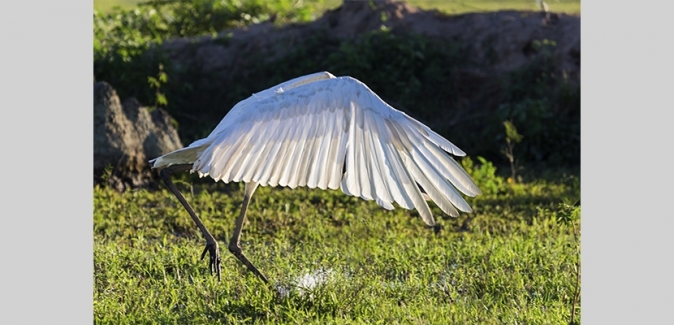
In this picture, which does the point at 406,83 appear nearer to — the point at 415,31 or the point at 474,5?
the point at 415,31

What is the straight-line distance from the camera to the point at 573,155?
27.5 feet

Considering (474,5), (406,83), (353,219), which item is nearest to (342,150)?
(353,219)

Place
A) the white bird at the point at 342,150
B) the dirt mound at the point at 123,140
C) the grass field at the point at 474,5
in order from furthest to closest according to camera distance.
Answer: the grass field at the point at 474,5
the dirt mound at the point at 123,140
the white bird at the point at 342,150

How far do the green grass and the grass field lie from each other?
2.71m

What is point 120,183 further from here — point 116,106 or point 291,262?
point 291,262

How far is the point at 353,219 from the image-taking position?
6.31m

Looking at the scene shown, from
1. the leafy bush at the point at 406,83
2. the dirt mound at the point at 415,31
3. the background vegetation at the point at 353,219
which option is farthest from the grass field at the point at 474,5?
the leafy bush at the point at 406,83

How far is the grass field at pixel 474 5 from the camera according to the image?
9.46 metres

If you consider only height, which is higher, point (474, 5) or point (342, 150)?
point (342, 150)

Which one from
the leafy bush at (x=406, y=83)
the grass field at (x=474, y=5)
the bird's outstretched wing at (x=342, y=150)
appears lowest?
the leafy bush at (x=406, y=83)

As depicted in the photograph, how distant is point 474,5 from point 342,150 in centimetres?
621

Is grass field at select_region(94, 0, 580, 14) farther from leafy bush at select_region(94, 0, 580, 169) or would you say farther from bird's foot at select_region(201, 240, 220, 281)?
bird's foot at select_region(201, 240, 220, 281)

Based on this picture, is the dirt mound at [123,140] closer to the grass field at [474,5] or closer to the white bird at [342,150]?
the grass field at [474,5]

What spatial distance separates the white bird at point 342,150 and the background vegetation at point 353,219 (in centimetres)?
68
